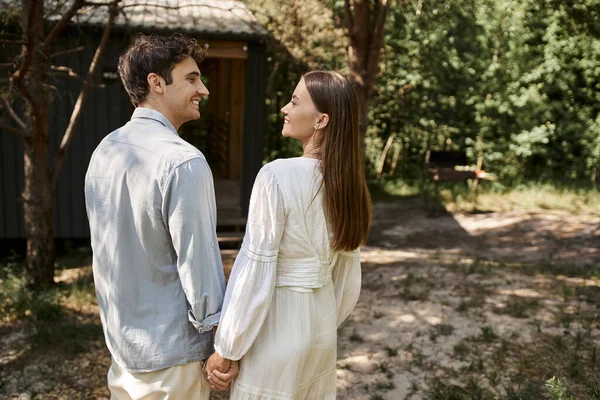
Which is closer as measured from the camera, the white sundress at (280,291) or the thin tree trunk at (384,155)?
the white sundress at (280,291)

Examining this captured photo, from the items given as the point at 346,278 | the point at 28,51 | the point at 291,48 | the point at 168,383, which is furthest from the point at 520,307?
the point at 291,48

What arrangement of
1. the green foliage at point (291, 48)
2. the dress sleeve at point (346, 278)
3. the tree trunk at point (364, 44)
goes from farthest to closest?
1. the green foliage at point (291, 48)
2. the tree trunk at point (364, 44)
3. the dress sleeve at point (346, 278)

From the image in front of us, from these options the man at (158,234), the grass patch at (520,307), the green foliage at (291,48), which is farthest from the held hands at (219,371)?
the green foliage at (291,48)

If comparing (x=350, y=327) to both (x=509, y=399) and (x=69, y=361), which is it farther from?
(x=69, y=361)

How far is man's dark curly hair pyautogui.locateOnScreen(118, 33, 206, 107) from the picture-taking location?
1.93 meters

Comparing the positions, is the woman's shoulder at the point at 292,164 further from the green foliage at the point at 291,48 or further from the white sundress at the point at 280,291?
the green foliage at the point at 291,48

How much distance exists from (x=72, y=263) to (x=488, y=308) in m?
5.14

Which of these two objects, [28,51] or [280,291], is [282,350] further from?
[28,51]

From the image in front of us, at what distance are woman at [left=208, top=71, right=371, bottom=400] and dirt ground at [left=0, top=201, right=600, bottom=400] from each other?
209cm

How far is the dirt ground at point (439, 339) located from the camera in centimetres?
405

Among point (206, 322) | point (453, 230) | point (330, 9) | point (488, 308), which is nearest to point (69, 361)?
point (206, 322)

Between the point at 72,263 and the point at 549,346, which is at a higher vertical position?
the point at 549,346

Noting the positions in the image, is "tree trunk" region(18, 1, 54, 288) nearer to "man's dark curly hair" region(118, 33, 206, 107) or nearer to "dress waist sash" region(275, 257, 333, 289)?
"man's dark curly hair" region(118, 33, 206, 107)

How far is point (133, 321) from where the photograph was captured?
6.37 feet
